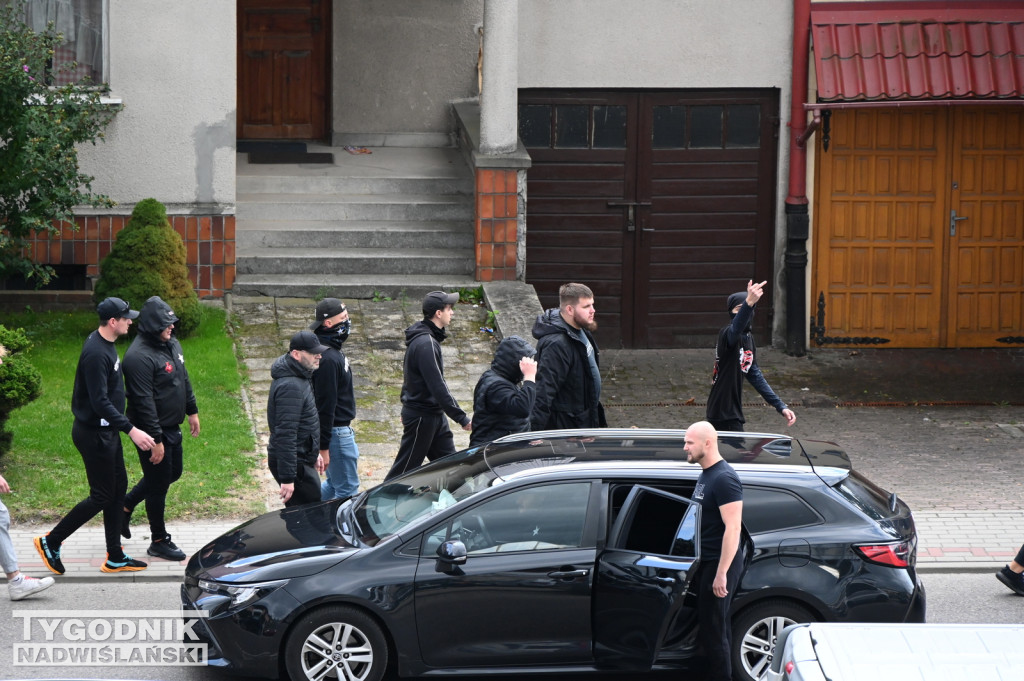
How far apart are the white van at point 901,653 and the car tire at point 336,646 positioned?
7.62 feet

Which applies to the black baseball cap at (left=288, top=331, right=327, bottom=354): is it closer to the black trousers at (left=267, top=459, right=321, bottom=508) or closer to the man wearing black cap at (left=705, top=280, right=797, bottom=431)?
the black trousers at (left=267, top=459, right=321, bottom=508)

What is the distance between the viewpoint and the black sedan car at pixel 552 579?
6.85 meters

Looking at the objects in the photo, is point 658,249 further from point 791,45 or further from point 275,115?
point 275,115

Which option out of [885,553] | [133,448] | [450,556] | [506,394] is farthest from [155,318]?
[885,553]

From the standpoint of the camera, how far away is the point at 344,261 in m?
14.9

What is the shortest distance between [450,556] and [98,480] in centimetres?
297

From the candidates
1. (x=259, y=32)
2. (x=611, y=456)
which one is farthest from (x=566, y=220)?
(x=611, y=456)

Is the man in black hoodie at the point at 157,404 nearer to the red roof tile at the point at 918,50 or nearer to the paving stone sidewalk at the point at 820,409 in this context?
the paving stone sidewalk at the point at 820,409

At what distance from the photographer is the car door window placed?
699cm

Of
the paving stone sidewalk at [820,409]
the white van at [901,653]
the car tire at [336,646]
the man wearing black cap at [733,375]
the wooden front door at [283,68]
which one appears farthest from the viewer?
the wooden front door at [283,68]

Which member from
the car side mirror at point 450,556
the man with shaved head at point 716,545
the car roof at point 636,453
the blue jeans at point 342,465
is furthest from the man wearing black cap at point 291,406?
the man with shaved head at point 716,545

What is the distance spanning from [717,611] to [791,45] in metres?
10.6

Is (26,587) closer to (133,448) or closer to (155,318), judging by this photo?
(155,318)

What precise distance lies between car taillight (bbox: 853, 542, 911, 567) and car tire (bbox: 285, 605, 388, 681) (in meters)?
2.57
